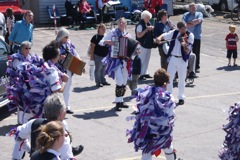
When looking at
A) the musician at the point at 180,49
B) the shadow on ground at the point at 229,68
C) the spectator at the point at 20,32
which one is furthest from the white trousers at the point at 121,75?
the shadow on ground at the point at 229,68

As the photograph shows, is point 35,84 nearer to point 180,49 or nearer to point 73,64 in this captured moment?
point 73,64

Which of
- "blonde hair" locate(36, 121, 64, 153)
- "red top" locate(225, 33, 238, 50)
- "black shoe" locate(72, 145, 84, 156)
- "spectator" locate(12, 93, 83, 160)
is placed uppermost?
"blonde hair" locate(36, 121, 64, 153)

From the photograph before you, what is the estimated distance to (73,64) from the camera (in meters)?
12.1

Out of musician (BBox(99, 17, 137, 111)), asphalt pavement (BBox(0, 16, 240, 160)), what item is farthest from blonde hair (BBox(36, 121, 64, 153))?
musician (BBox(99, 17, 137, 111))

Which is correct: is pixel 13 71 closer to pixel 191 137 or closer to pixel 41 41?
pixel 191 137

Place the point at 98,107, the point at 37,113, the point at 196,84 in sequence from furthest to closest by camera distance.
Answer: the point at 196,84
the point at 98,107
the point at 37,113

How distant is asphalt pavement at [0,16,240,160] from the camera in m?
10.2

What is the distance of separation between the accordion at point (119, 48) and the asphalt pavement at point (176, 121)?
3.95ft

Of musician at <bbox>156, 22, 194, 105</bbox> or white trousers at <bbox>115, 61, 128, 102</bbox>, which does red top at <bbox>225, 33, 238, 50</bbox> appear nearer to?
musician at <bbox>156, 22, 194, 105</bbox>

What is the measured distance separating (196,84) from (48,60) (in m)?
6.81

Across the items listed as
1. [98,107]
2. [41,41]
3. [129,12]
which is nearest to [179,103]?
[98,107]

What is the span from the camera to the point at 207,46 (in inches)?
862

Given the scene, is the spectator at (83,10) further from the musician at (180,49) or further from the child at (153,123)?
the child at (153,123)

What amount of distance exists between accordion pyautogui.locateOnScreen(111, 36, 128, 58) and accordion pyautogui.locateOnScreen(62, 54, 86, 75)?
39.7 inches
